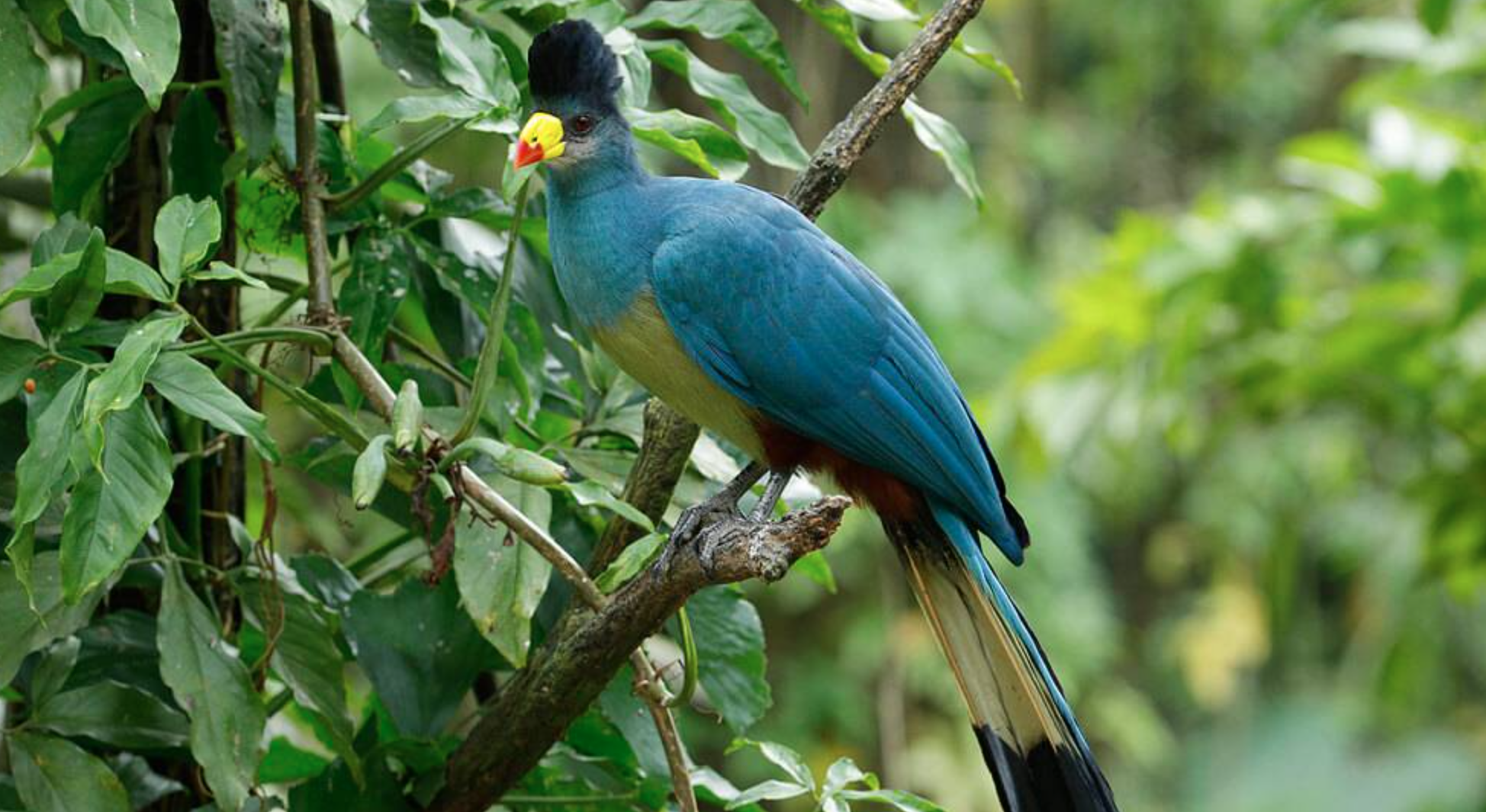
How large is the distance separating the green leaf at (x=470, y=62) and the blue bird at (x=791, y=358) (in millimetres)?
125

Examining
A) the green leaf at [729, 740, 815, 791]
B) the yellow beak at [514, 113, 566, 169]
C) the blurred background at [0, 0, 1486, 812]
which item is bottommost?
the green leaf at [729, 740, 815, 791]

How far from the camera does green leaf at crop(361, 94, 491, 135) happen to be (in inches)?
65.5

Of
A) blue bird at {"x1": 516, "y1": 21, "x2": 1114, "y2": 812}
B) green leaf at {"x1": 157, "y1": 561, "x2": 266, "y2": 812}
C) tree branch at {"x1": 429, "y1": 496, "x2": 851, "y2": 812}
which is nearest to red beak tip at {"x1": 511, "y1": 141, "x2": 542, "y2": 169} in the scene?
blue bird at {"x1": 516, "y1": 21, "x2": 1114, "y2": 812}

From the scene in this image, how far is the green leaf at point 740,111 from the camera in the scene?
6.67 ft

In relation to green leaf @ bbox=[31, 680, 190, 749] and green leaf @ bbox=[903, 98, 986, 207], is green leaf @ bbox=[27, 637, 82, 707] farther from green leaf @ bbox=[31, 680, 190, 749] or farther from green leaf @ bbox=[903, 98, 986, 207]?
green leaf @ bbox=[903, 98, 986, 207]

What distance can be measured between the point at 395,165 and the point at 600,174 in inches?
14.3

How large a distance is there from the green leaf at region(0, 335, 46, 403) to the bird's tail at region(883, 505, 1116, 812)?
1.06 m

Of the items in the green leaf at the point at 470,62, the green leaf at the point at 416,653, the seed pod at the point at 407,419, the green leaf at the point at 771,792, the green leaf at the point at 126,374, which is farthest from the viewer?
the green leaf at the point at 416,653

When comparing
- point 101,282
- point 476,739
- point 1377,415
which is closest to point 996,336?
point 1377,415

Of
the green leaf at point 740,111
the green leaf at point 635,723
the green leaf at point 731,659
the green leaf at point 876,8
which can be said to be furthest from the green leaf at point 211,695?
the green leaf at point 876,8

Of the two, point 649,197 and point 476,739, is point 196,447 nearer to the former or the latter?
point 476,739

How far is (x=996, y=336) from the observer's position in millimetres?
6113

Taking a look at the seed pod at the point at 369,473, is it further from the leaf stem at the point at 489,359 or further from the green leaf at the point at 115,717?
the green leaf at the point at 115,717

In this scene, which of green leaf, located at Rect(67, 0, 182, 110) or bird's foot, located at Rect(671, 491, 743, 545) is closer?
green leaf, located at Rect(67, 0, 182, 110)
